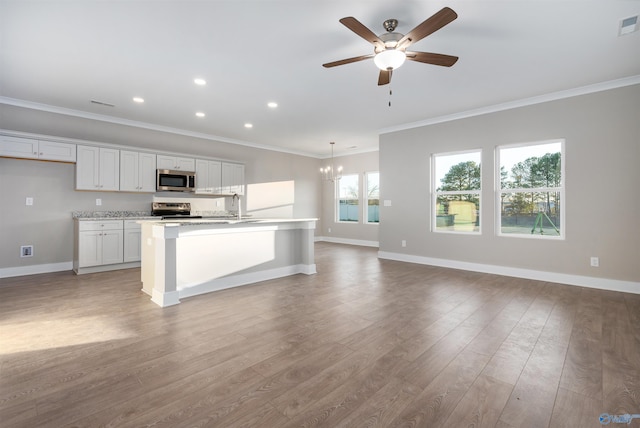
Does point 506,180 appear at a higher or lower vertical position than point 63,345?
higher

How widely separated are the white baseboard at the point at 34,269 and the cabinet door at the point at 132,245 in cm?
96

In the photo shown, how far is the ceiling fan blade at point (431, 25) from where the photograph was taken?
7.09 ft

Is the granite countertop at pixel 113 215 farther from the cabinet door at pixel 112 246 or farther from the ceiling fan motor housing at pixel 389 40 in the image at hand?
the ceiling fan motor housing at pixel 389 40

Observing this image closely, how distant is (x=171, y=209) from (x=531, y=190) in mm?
6592

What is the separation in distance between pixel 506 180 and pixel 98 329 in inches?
235

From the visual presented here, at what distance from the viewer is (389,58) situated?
2.72 m

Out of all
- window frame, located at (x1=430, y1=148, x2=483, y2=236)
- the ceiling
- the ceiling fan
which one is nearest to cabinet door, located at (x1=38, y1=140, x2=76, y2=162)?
the ceiling

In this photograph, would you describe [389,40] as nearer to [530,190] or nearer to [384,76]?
[384,76]

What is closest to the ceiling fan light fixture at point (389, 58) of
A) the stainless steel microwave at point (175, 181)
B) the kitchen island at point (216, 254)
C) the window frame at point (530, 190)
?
the kitchen island at point (216, 254)

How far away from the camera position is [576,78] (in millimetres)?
3945

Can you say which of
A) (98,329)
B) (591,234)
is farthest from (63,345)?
(591,234)

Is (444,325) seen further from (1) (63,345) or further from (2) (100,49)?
(2) (100,49)

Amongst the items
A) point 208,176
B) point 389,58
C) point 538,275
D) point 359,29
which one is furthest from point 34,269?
point 538,275

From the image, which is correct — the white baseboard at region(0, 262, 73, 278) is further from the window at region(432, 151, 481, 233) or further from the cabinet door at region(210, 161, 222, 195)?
the window at region(432, 151, 481, 233)
